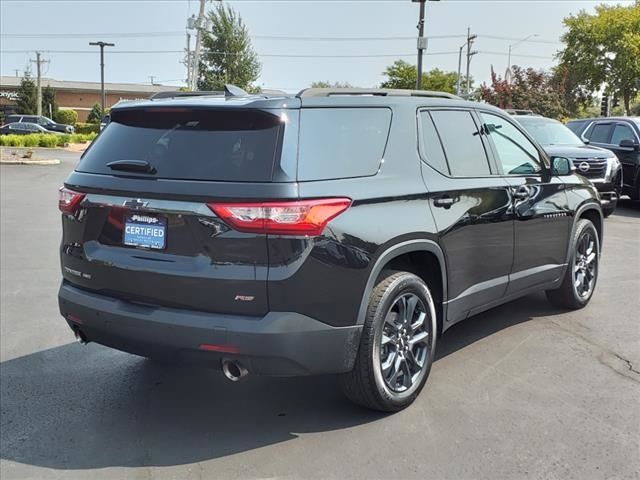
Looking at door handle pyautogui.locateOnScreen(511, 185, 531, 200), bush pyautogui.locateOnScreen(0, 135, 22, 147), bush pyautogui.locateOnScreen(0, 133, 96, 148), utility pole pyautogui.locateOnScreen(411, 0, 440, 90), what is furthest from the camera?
bush pyautogui.locateOnScreen(0, 133, 96, 148)

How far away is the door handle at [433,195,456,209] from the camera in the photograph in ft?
13.3

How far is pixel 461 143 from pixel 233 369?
7.52ft

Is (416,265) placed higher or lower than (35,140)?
higher

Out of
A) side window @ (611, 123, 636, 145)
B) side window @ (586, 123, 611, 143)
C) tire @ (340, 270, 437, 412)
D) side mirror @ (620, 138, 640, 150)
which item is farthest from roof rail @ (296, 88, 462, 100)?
side window @ (586, 123, 611, 143)

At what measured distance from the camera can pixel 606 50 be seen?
40562 millimetres

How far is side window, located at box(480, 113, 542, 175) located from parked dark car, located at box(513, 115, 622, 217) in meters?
6.24

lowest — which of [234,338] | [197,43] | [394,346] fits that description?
[394,346]

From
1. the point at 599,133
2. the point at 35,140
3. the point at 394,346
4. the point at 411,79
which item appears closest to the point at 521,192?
the point at 394,346

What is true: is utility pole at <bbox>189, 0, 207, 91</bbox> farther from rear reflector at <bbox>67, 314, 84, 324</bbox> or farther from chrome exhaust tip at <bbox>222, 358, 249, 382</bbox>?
chrome exhaust tip at <bbox>222, 358, 249, 382</bbox>

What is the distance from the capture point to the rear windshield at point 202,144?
3270 mm

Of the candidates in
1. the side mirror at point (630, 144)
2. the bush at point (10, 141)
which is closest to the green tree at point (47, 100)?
the bush at point (10, 141)

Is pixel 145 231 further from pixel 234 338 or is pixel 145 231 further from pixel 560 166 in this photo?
pixel 560 166

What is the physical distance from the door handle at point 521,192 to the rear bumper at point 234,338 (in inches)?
80.8

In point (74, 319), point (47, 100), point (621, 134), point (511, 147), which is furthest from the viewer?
point (47, 100)
